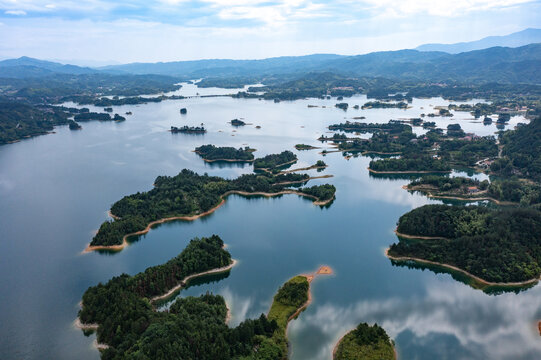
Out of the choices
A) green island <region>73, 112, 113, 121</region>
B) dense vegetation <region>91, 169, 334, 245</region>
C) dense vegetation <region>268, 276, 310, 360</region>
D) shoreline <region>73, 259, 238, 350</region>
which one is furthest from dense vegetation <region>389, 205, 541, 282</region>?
green island <region>73, 112, 113, 121</region>

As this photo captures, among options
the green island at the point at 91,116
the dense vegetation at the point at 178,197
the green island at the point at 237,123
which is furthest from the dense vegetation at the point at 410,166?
the green island at the point at 91,116

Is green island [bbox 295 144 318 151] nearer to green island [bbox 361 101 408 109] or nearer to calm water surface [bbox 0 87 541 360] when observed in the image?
calm water surface [bbox 0 87 541 360]

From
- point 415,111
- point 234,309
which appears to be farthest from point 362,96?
point 234,309

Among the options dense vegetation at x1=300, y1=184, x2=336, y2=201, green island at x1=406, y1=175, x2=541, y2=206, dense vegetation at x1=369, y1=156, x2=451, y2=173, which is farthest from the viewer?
dense vegetation at x1=369, y1=156, x2=451, y2=173

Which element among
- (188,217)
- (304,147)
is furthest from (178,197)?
(304,147)

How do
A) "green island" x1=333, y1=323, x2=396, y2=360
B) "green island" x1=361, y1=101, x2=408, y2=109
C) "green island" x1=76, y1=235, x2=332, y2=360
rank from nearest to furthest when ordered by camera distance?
"green island" x1=76, y1=235, x2=332, y2=360, "green island" x1=333, y1=323, x2=396, y2=360, "green island" x1=361, y1=101, x2=408, y2=109

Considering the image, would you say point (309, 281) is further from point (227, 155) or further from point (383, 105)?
point (383, 105)
